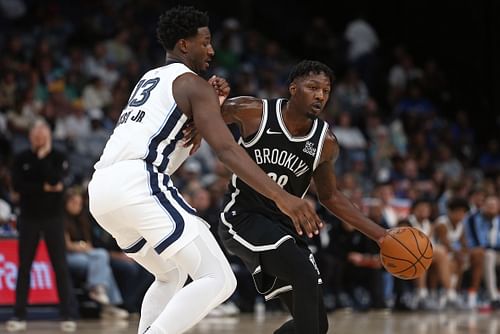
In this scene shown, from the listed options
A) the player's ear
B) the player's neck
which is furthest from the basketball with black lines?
the player's ear

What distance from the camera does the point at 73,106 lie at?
13.4 meters

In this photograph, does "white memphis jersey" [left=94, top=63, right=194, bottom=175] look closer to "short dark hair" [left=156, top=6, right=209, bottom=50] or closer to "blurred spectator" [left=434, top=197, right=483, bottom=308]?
"short dark hair" [left=156, top=6, right=209, bottom=50]

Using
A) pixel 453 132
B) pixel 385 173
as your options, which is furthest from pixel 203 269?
pixel 453 132

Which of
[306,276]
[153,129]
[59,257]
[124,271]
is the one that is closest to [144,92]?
[153,129]

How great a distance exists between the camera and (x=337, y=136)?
15.4 meters

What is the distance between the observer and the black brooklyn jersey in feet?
18.9

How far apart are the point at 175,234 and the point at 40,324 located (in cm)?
577

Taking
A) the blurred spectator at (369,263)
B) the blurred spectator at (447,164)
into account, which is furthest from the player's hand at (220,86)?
the blurred spectator at (447,164)

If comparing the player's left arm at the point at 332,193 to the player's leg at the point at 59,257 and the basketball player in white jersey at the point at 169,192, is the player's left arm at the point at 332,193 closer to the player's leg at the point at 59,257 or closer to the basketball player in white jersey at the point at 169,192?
the basketball player in white jersey at the point at 169,192

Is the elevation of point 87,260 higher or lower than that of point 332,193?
lower

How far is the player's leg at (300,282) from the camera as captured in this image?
5.36m

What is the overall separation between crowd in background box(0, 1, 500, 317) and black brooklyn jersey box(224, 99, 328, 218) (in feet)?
16.2

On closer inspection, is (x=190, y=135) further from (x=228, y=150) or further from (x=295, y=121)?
(x=295, y=121)

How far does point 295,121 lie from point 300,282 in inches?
41.2
